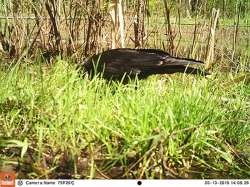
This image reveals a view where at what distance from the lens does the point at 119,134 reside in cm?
194

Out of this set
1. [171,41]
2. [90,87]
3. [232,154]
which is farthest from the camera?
[171,41]

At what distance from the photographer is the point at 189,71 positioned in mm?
2580

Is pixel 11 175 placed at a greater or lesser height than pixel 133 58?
lesser

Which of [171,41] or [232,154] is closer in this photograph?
[232,154]

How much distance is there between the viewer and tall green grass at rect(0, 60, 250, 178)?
6.16 feet

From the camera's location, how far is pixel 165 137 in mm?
1873

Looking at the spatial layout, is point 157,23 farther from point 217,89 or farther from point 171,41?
point 217,89

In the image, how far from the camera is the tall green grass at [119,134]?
6.16ft

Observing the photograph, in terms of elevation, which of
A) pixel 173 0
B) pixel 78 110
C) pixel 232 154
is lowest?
pixel 232 154

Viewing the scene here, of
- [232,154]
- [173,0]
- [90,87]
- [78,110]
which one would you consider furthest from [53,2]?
[232,154]

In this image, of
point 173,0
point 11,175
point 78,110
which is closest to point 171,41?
point 173,0

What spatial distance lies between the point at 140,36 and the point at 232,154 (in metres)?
1.31

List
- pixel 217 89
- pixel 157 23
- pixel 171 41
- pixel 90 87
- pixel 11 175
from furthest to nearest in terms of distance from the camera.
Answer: pixel 157 23 → pixel 171 41 → pixel 217 89 → pixel 90 87 → pixel 11 175

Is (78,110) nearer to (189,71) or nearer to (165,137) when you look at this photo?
(165,137)
